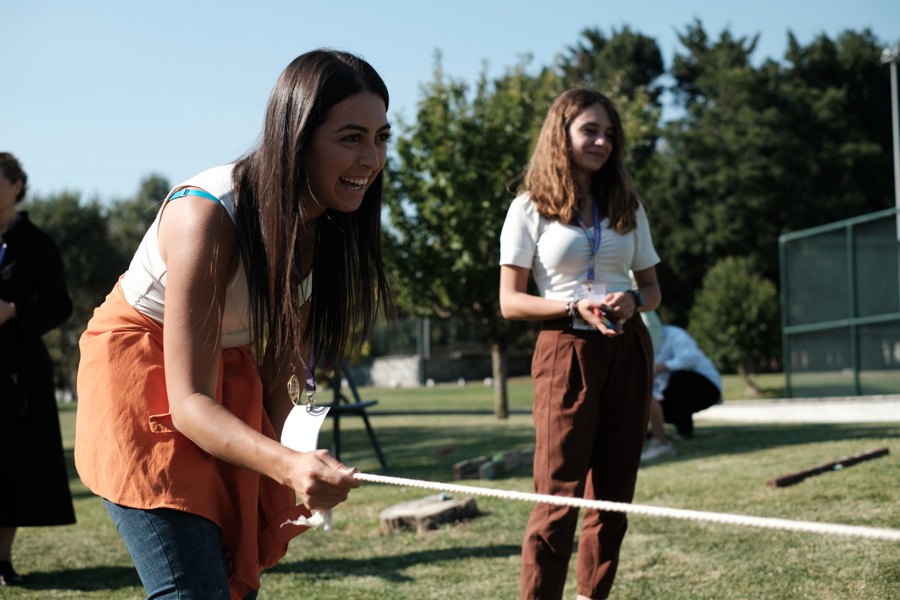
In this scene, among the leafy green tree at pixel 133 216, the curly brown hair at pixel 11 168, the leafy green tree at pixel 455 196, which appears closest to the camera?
the curly brown hair at pixel 11 168

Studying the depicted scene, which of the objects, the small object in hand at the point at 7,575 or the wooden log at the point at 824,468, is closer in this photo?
the small object in hand at the point at 7,575

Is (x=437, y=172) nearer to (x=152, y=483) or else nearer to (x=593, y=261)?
(x=593, y=261)

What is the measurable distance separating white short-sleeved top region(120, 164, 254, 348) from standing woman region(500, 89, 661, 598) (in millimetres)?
1477

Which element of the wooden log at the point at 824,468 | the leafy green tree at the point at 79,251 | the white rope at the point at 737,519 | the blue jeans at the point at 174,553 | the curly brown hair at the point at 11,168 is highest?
the leafy green tree at the point at 79,251

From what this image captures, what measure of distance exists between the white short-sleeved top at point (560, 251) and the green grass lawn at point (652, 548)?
1.54m

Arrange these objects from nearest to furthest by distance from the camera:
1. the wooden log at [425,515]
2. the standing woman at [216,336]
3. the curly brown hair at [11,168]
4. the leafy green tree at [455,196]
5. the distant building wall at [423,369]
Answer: the standing woman at [216,336] < the curly brown hair at [11,168] < the wooden log at [425,515] < the leafy green tree at [455,196] < the distant building wall at [423,369]

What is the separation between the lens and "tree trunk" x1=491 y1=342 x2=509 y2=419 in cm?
1684

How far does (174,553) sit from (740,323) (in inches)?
878

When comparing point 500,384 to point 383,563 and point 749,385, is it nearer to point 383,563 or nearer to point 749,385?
point 749,385

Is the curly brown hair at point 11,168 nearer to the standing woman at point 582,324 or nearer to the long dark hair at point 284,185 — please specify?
the standing woman at point 582,324

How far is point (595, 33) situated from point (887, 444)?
47.0m

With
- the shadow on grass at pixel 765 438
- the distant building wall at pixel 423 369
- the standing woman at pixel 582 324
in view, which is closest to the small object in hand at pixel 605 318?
the standing woman at pixel 582 324

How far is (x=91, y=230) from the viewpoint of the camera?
36.8 metres

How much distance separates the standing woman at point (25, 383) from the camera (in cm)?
477
